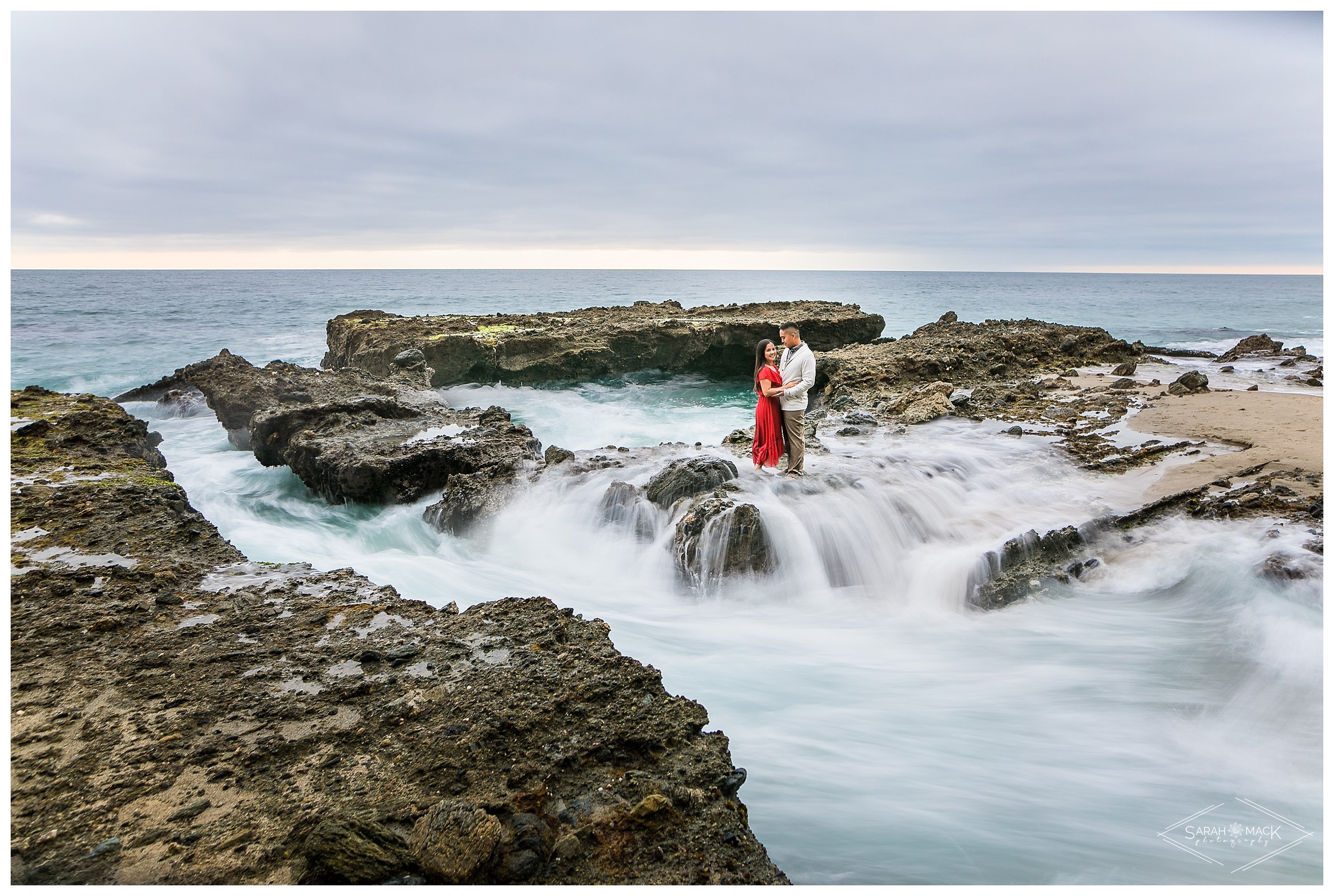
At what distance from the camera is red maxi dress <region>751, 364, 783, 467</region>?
730 cm

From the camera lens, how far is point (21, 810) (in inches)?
94.2

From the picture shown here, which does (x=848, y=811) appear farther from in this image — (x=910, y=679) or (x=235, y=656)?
(x=235, y=656)

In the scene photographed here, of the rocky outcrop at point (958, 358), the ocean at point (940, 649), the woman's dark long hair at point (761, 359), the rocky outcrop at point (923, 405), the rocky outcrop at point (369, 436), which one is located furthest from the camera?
the rocky outcrop at point (958, 358)

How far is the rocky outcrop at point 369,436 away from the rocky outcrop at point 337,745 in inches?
136

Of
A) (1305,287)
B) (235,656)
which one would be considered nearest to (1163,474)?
(235,656)

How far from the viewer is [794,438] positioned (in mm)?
7344

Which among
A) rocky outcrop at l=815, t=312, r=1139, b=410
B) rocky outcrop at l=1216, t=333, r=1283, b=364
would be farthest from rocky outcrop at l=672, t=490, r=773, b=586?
rocky outcrop at l=1216, t=333, r=1283, b=364

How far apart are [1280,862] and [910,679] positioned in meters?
1.99

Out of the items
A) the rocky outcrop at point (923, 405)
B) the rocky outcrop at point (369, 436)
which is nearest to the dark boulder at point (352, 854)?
the rocky outcrop at point (369, 436)

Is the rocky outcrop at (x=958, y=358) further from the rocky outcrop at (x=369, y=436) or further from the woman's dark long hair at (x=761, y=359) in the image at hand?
the rocky outcrop at (x=369, y=436)

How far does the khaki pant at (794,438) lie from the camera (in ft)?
24.0

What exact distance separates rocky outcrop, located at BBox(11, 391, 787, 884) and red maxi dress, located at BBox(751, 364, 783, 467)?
4.11 m

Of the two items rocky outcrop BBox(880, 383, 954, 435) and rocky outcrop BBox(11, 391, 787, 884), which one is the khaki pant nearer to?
rocky outcrop BBox(880, 383, 954, 435)

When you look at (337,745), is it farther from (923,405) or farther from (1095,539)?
(923,405)
